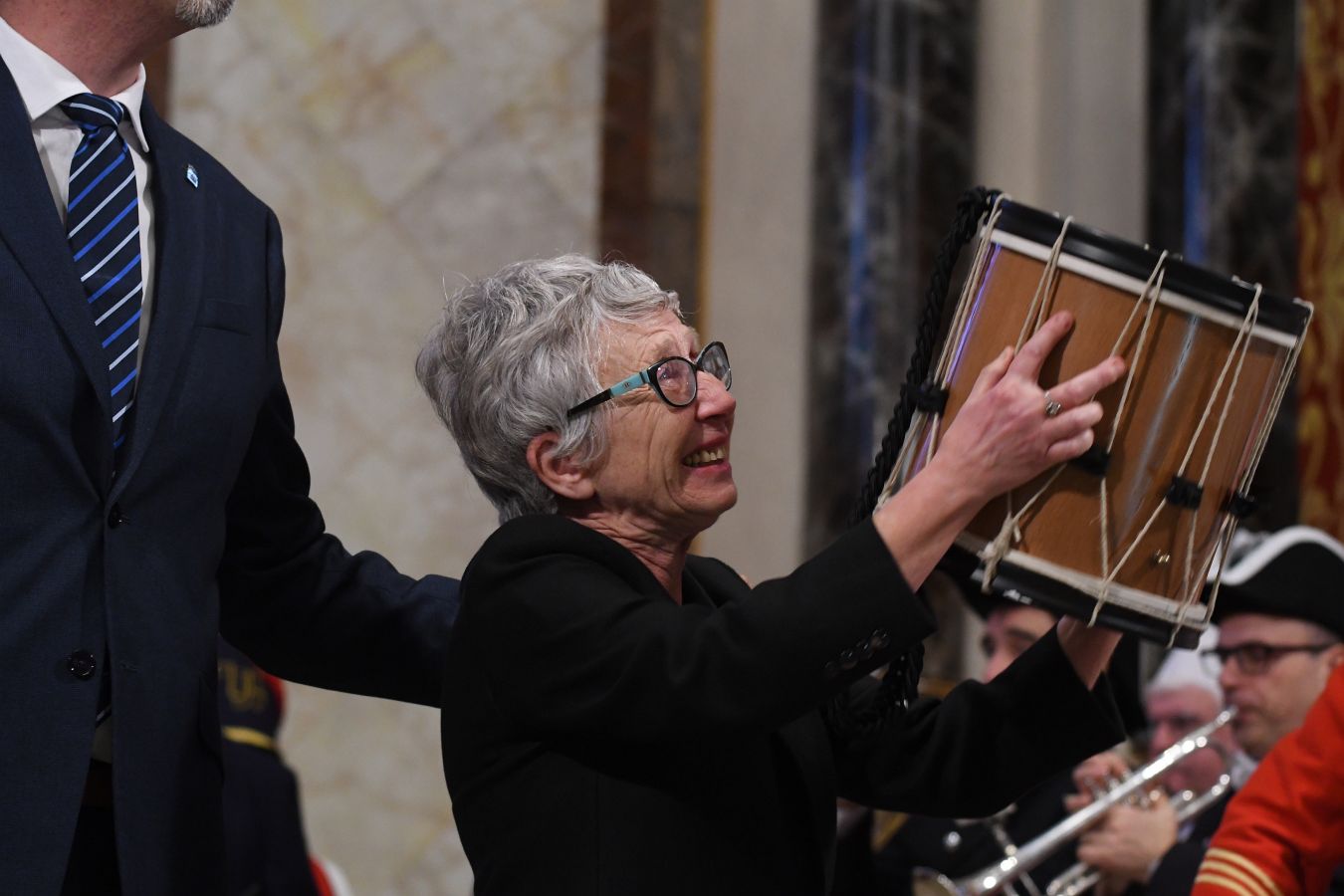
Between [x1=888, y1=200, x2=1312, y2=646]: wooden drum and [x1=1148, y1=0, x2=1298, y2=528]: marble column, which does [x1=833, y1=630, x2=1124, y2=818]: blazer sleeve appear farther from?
[x1=1148, y1=0, x2=1298, y2=528]: marble column

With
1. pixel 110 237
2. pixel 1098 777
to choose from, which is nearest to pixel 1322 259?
pixel 1098 777

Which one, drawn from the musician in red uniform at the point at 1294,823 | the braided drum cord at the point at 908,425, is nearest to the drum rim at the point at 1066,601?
the braided drum cord at the point at 908,425

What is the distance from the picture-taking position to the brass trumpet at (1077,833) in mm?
4828

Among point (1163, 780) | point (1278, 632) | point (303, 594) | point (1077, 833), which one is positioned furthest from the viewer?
point (1163, 780)

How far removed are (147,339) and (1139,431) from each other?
1.26 m

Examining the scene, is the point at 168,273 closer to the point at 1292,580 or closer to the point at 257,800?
the point at 257,800

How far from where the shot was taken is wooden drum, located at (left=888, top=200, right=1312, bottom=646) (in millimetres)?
2223

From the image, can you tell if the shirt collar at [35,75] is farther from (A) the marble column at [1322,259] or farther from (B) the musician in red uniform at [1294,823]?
(A) the marble column at [1322,259]

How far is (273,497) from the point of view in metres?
2.70

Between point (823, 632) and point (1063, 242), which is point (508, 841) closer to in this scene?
point (823, 632)

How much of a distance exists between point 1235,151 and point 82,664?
14.7 feet

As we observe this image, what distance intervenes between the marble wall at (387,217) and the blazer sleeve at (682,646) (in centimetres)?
324

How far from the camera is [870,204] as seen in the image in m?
5.74

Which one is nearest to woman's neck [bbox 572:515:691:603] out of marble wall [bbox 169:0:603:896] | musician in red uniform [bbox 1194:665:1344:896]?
musician in red uniform [bbox 1194:665:1344:896]
